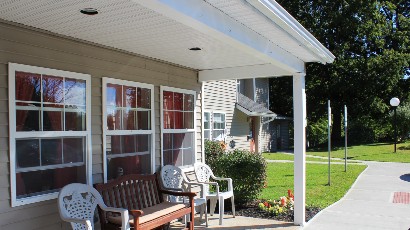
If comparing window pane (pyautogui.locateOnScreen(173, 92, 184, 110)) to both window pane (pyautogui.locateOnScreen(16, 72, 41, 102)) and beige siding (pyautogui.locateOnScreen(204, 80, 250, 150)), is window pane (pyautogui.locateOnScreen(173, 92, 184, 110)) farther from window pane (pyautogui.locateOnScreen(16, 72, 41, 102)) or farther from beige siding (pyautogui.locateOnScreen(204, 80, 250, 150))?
beige siding (pyautogui.locateOnScreen(204, 80, 250, 150))

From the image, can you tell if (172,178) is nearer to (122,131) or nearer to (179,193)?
(179,193)

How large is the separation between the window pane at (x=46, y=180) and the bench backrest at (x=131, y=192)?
32 centimetres

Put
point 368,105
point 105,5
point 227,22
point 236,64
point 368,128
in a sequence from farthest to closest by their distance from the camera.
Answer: point 368,128, point 368,105, point 236,64, point 227,22, point 105,5

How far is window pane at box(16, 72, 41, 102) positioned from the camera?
4082mm

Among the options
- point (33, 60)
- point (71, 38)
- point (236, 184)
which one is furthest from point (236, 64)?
point (33, 60)

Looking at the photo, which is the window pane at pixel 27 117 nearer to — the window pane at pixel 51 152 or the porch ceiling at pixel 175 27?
the window pane at pixel 51 152

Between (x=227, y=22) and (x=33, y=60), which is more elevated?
(x=227, y=22)

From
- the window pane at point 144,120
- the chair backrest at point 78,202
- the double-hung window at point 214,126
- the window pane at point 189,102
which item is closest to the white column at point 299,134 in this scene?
the window pane at point 189,102

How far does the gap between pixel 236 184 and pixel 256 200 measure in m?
0.68

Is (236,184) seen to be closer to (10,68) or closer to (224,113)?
(10,68)

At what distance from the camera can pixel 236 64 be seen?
22.2 feet

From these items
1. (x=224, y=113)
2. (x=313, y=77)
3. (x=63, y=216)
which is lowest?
(x=63, y=216)

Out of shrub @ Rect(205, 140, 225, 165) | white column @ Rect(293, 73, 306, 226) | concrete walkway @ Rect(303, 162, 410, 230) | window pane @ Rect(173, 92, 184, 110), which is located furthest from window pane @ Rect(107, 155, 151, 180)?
shrub @ Rect(205, 140, 225, 165)

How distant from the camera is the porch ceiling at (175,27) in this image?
11.2 ft
